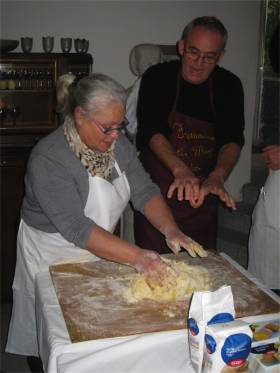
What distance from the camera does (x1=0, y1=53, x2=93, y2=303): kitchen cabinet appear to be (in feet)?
8.97

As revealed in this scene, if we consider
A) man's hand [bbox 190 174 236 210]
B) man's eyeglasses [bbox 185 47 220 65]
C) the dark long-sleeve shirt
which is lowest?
man's hand [bbox 190 174 236 210]

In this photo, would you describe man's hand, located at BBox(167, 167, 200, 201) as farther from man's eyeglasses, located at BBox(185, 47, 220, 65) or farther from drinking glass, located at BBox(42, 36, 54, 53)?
drinking glass, located at BBox(42, 36, 54, 53)

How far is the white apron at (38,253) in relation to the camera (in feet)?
5.16

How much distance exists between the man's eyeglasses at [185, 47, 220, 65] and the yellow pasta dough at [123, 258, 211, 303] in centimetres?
94

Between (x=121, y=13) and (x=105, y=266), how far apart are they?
7.62 feet

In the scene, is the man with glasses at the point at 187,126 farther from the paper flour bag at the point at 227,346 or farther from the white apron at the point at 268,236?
the paper flour bag at the point at 227,346

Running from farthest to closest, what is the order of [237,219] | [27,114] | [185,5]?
[237,219] < [185,5] < [27,114]

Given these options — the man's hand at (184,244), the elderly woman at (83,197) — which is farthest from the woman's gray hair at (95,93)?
the man's hand at (184,244)

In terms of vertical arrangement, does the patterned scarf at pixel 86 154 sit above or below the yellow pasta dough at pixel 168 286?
above

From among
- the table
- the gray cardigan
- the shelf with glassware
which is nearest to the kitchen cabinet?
the shelf with glassware

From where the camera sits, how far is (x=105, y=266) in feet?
4.95

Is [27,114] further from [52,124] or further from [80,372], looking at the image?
[80,372]

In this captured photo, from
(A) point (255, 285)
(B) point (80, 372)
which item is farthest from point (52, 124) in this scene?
(B) point (80, 372)

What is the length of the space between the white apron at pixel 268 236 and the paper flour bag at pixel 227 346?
900 millimetres
